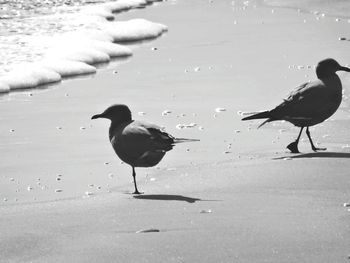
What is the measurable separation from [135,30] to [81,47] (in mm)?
1863

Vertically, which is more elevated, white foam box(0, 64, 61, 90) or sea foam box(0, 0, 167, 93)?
white foam box(0, 64, 61, 90)

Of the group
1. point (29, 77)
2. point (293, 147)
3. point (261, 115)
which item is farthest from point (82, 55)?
point (293, 147)

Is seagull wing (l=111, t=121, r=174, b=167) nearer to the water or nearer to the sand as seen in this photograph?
the sand

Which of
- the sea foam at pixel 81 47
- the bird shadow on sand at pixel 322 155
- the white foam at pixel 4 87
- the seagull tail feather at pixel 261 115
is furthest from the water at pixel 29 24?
the bird shadow on sand at pixel 322 155

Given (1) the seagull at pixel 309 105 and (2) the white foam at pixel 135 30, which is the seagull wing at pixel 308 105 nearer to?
(1) the seagull at pixel 309 105

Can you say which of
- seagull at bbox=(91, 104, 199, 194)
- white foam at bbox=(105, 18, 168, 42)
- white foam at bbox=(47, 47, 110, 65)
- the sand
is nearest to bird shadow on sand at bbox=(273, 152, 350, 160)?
the sand

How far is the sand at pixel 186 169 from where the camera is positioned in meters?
4.66

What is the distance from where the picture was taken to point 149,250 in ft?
14.8

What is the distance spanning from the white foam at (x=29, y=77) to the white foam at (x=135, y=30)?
311 cm

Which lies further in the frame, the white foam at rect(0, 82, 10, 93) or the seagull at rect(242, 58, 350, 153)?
the white foam at rect(0, 82, 10, 93)

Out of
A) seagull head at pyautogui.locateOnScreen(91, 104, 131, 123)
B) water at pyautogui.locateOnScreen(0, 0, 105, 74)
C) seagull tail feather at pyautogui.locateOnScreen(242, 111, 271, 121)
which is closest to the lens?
seagull head at pyautogui.locateOnScreen(91, 104, 131, 123)

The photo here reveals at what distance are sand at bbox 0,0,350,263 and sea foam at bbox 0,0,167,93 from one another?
32cm

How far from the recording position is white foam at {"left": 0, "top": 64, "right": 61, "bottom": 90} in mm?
10781

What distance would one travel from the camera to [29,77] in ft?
36.1
